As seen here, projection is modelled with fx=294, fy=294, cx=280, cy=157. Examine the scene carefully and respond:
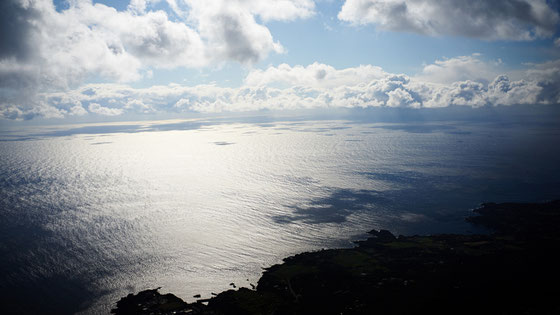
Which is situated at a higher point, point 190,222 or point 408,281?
point 190,222

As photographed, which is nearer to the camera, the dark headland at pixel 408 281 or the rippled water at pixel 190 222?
the dark headland at pixel 408 281

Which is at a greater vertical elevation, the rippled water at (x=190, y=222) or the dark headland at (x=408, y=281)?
the rippled water at (x=190, y=222)

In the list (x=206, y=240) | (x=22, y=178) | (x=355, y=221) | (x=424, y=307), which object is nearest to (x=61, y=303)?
(x=206, y=240)

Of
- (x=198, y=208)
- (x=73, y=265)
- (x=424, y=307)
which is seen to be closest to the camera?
(x=424, y=307)

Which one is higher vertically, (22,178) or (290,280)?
(22,178)

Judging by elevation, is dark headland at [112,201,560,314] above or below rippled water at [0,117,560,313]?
below

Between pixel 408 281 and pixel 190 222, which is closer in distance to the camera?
pixel 408 281

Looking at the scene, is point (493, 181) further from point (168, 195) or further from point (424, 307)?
point (168, 195)

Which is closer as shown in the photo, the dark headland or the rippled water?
the dark headland
